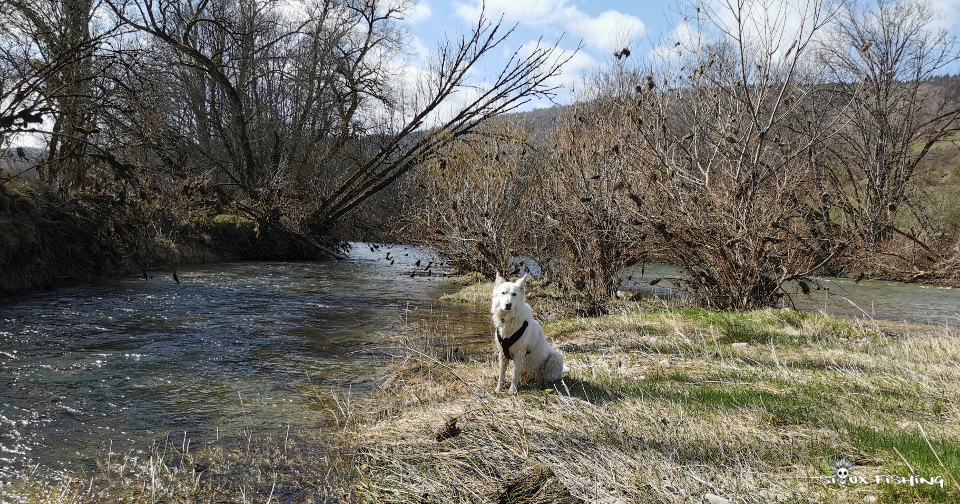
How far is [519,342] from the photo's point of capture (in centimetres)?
648

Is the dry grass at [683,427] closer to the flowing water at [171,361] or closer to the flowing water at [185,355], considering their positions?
→ the flowing water at [185,355]

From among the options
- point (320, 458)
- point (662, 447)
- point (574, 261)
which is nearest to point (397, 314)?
point (574, 261)

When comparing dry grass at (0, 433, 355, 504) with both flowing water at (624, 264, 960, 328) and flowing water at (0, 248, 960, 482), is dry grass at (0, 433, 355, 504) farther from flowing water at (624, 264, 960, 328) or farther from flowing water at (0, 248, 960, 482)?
flowing water at (624, 264, 960, 328)

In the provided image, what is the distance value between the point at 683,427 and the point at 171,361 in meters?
7.34

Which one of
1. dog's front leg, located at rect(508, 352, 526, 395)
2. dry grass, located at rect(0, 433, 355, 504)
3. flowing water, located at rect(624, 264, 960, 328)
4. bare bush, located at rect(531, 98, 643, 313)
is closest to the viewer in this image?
dry grass, located at rect(0, 433, 355, 504)

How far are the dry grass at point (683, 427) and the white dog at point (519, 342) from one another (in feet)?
0.79

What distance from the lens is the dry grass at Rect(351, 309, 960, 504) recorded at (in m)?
3.81

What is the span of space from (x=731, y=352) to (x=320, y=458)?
590 centimetres

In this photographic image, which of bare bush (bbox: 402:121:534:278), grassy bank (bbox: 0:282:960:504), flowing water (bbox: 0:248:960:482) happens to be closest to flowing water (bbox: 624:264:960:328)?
flowing water (bbox: 0:248:960:482)

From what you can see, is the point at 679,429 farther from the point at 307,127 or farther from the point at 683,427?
the point at 307,127

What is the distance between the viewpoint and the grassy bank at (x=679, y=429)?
3797 millimetres

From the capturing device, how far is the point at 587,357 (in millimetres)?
8328

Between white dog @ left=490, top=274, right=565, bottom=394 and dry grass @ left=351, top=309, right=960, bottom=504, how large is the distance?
24 centimetres

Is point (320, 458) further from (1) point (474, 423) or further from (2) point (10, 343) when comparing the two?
(2) point (10, 343)
